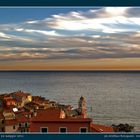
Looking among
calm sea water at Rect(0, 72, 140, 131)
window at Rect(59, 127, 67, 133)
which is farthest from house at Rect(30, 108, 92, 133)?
calm sea water at Rect(0, 72, 140, 131)

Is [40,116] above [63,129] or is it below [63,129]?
above

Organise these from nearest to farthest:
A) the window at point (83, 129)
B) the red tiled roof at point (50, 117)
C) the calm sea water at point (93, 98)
A: the window at point (83, 129) < the red tiled roof at point (50, 117) < the calm sea water at point (93, 98)

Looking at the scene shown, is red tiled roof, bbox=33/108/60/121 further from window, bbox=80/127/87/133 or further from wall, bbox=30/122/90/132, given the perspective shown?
window, bbox=80/127/87/133

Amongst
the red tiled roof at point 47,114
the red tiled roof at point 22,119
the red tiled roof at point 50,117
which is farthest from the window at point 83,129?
the red tiled roof at point 22,119

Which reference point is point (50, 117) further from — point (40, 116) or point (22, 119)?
point (22, 119)

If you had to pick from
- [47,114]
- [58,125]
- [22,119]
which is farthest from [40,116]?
[58,125]

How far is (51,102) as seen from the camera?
436 centimetres

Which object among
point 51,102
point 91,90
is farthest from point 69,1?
point 91,90

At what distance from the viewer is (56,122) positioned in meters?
3.67

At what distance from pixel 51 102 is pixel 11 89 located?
0.51 metres

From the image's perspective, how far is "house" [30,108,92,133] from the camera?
11.3ft

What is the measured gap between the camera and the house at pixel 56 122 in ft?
11.3

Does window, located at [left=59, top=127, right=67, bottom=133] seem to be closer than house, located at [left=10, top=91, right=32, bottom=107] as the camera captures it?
Yes

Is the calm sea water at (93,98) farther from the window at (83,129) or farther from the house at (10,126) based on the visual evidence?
the window at (83,129)
